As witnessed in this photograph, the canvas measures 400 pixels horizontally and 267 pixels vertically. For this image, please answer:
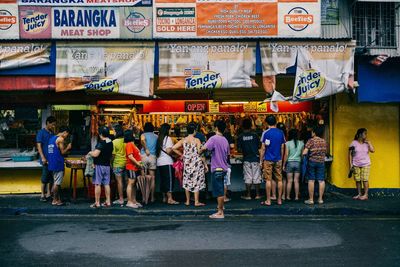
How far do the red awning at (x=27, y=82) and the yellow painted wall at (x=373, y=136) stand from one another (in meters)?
7.26

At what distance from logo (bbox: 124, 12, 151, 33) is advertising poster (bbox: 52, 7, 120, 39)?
263mm

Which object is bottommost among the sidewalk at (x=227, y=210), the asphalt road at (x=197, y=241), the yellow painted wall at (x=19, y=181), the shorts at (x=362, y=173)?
the asphalt road at (x=197, y=241)

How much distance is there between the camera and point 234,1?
12203 millimetres

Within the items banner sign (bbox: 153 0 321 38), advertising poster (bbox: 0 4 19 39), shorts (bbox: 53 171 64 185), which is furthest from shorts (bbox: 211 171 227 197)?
advertising poster (bbox: 0 4 19 39)

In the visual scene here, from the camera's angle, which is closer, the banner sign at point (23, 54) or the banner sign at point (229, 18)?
the banner sign at point (23, 54)

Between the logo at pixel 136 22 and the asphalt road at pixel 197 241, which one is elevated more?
the logo at pixel 136 22

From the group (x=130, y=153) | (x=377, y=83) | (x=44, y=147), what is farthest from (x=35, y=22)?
(x=377, y=83)

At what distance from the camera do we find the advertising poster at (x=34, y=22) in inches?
479

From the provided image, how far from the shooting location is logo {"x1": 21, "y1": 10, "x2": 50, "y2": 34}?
12.2 m

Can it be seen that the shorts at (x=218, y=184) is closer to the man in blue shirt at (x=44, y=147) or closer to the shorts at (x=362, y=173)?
the shorts at (x=362, y=173)

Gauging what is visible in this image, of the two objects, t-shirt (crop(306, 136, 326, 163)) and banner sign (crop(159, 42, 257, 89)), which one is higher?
banner sign (crop(159, 42, 257, 89))

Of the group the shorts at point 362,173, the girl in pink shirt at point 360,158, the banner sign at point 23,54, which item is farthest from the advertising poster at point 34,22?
the shorts at point 362,173

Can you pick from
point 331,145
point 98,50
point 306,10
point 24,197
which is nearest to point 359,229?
point 331,145

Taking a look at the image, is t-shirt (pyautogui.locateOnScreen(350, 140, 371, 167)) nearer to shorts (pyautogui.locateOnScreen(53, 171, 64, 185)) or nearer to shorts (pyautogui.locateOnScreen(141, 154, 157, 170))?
shorts (pyautogui.locateOnScreen(141, 154, 157, 170))
